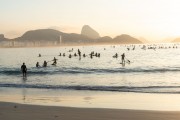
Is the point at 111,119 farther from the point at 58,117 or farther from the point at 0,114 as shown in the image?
the point at 0,114

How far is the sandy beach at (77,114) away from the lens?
1376 centimetres

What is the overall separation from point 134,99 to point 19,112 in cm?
785

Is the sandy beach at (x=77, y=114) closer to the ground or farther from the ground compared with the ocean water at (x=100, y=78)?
farther from the ground

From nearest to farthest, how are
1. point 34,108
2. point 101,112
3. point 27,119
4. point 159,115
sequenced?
point 27,119 < point 159,115 < point 101,112 < point 34,108

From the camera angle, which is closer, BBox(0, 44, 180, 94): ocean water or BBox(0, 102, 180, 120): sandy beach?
BBox(0, 102, 180, 120): sandy beach

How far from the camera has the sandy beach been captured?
13.8m

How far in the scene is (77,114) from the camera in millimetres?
14719

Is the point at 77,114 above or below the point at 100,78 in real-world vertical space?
above

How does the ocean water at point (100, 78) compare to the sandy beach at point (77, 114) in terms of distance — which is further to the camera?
the ocean water at point (100, 78)

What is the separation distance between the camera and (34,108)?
16.5 meters

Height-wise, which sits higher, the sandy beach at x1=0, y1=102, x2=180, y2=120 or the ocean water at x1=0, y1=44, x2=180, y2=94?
the sandy beach at x1=0, y1=102, x2=180, y2=120

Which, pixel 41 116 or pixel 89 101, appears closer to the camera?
pixel 41 116

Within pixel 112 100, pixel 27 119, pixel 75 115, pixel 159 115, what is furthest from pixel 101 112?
pixel 112 100

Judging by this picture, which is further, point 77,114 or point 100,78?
point 100,78
